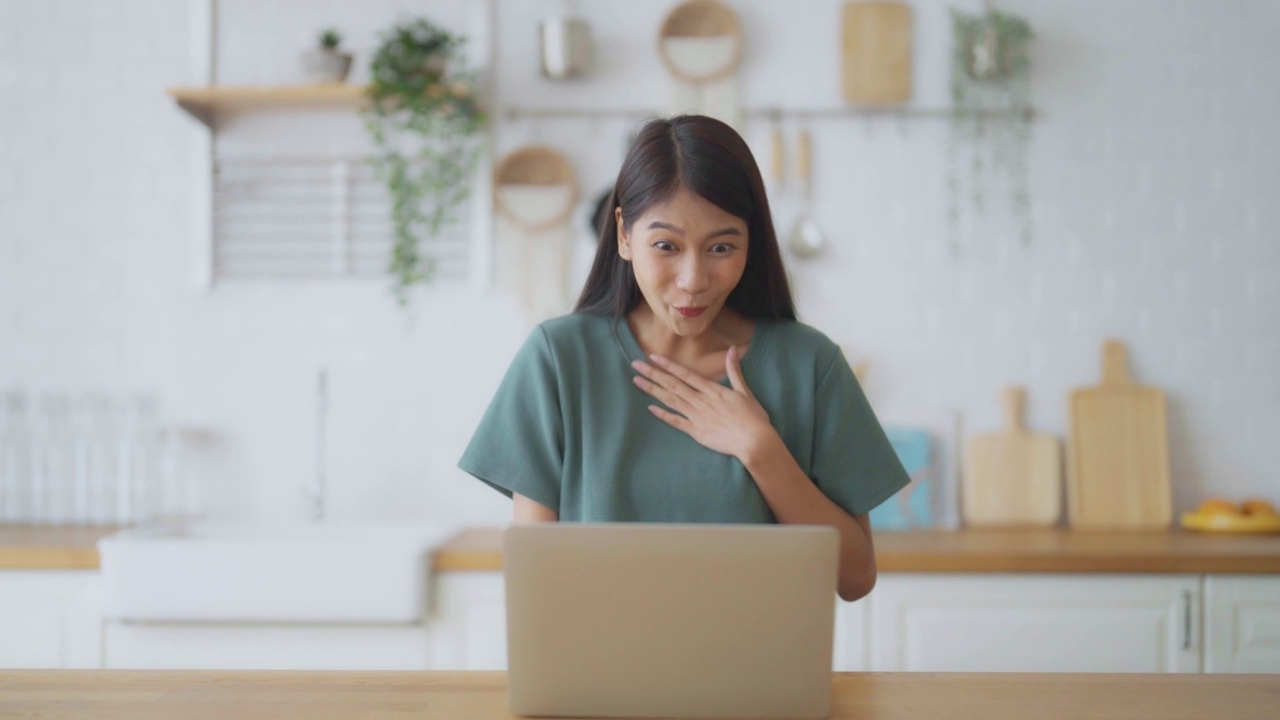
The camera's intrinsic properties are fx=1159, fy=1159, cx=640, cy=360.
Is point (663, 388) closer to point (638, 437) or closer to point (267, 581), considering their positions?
point (638, 437)

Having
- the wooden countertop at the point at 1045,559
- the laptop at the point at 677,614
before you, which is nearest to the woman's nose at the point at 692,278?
the laptop at the point at 677,614

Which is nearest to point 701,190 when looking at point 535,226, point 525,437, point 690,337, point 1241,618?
point 690,337

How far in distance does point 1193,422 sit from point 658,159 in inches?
82.3

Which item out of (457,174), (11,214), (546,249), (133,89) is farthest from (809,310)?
(11,214)

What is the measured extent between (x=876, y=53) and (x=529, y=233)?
98cm

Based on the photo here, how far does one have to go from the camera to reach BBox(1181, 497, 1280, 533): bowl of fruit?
2.70 meters

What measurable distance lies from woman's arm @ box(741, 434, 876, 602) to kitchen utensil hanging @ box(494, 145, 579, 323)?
1.62 meters

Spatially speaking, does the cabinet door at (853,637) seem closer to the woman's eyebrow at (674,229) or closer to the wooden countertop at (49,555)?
the woman's eyebrow at (674,229)

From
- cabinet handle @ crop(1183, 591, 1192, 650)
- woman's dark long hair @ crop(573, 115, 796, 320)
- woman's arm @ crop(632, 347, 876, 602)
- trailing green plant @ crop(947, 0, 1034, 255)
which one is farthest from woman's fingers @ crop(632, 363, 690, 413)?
trailing green plant @ crop(947, 0, 1034, 255)

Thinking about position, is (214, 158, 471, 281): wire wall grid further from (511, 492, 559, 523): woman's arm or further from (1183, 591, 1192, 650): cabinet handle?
(1183, 591, 1192, 650): cabinet handle

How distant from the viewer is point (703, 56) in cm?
291

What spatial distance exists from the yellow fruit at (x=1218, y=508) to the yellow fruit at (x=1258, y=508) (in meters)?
0.02

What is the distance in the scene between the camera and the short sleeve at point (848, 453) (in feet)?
4.64

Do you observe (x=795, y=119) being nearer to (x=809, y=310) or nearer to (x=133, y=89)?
(x=809, y=310)
